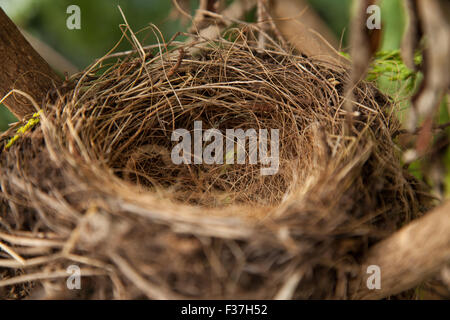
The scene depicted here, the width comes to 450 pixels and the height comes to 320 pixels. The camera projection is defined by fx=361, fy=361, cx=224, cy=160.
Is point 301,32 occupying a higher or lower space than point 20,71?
higher

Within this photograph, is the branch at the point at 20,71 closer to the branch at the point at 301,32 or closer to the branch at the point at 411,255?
the branch at the point at 301,32

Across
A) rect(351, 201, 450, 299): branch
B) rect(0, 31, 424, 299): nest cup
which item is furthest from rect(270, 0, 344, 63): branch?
rect(351, 201, 450, 299): branch

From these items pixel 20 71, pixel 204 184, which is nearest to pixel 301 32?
pixel 204 184

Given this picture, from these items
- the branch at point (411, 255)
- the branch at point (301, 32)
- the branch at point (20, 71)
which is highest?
the branch at point (301, 32)

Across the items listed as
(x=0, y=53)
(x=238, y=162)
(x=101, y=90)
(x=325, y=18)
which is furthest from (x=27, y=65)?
(x=325, y=18)

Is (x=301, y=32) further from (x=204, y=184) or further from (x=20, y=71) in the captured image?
(x=20, y=71)

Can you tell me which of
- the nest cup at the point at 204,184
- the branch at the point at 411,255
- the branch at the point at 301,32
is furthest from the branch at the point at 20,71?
the branch at the point at 411,255

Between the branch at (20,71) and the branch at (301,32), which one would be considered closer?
the branch at (20,71)
